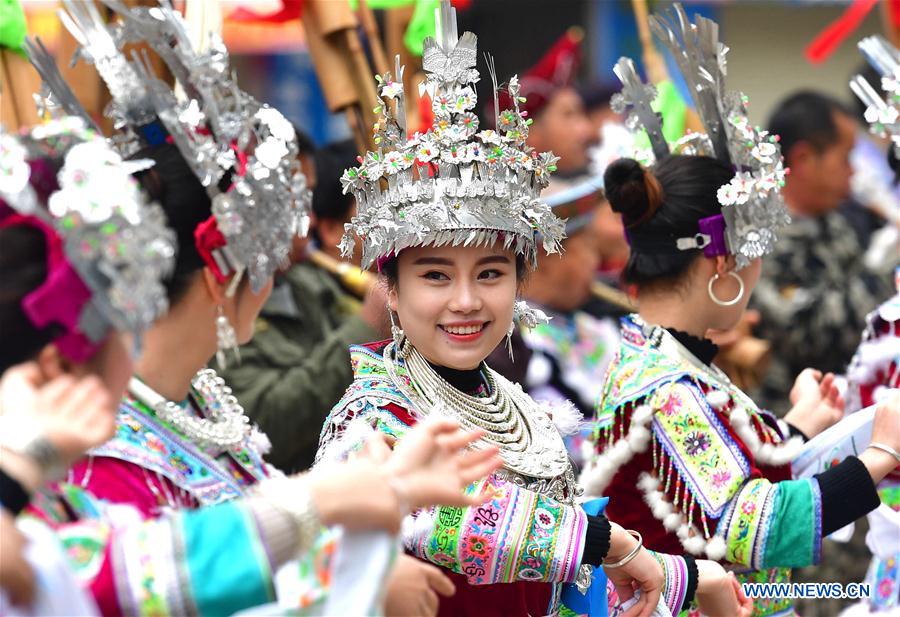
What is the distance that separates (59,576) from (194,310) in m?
0.68

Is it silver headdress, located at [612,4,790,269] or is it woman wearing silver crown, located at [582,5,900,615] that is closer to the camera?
woman wearing silver crown, located at [582,5,900,615]

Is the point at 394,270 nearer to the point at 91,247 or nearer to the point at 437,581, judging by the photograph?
the point at 437,581

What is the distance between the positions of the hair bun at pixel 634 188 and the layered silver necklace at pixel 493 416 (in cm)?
75

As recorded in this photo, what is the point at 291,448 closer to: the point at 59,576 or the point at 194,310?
the point at 194,310

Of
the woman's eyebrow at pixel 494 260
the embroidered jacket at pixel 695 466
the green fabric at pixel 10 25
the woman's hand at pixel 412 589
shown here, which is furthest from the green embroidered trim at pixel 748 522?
the green fabric at pixel 10 25

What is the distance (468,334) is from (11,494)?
4.15 feet

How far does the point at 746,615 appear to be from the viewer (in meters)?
3.04

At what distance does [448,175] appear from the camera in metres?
2.89

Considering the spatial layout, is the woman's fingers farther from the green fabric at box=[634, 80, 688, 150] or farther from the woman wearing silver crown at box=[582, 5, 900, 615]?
the green fabric at box=[634, 80, 688, 150]

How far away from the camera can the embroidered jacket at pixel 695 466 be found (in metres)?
3.14

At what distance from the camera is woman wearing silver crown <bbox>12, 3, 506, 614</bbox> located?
6.03ft

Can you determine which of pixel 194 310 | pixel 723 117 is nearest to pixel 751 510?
pixel 723 117

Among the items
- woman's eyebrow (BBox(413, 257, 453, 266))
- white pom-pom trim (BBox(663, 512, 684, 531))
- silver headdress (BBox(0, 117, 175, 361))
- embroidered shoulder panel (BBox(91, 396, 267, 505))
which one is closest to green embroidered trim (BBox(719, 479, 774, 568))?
white pom-pom trim (BBox(663, 512, 684, 531))

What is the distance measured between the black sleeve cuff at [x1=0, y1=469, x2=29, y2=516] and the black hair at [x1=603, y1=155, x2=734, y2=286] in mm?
2056
